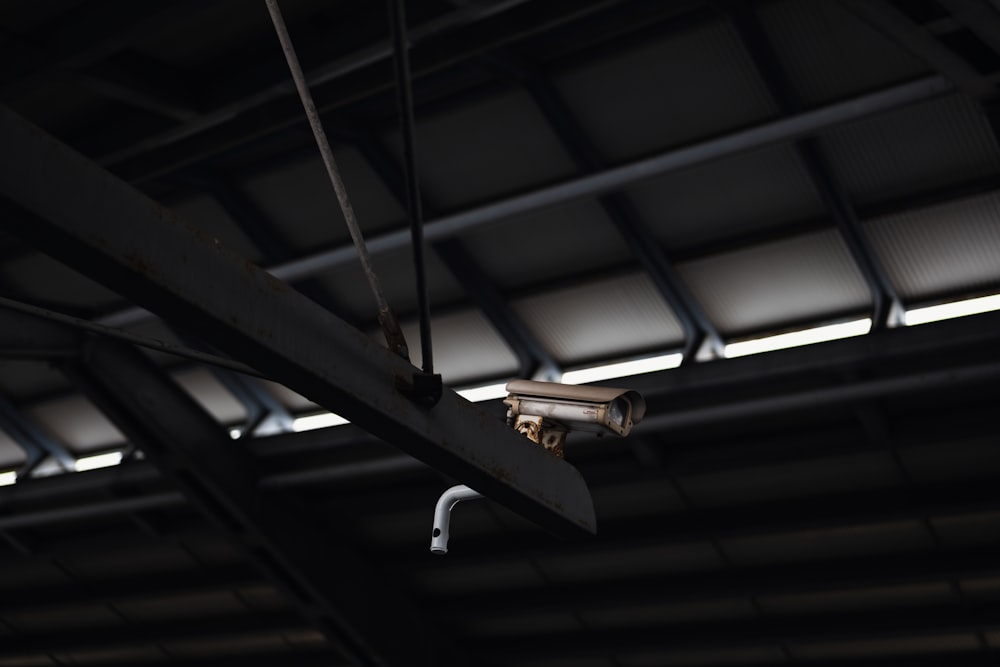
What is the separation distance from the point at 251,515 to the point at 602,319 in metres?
5.62

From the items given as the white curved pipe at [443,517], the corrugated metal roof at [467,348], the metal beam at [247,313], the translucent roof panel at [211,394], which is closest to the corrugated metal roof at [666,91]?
the corrugated metal roof at [467,348]

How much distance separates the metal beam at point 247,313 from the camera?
4031 millimetres

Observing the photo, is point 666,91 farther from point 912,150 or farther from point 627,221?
point 912,150

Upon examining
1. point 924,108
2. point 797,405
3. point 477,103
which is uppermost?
point 477,103

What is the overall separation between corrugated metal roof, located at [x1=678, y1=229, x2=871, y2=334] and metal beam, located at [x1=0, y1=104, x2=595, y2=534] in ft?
19.4

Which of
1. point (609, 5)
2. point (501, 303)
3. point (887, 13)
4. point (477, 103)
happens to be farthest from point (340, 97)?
point (887, 13)

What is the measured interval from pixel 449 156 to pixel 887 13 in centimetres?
466

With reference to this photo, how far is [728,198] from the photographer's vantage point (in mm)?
11055

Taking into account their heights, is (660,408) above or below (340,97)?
below

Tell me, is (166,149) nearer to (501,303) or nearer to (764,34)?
(501,303)

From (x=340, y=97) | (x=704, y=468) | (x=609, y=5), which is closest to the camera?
(x=609, y=5)

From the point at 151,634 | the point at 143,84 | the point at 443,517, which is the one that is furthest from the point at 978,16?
the point at 151,634

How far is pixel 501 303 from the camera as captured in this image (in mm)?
12656

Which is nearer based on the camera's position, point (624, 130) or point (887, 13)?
point (887, 13)
